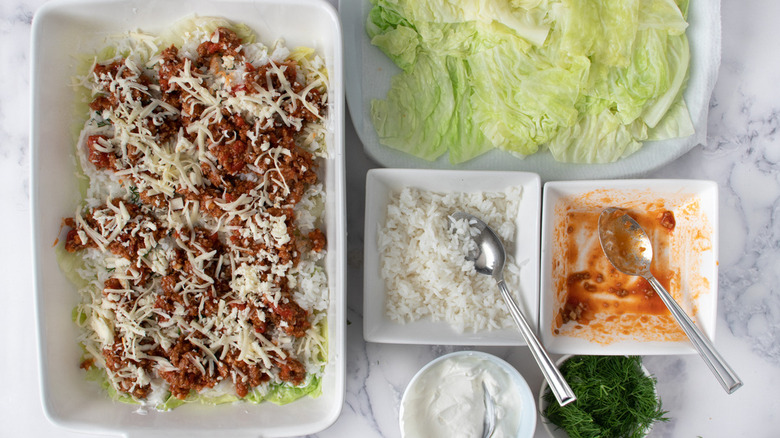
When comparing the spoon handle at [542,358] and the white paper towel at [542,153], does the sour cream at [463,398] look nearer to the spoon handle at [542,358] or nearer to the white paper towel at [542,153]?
the spoon handle at [542,358]

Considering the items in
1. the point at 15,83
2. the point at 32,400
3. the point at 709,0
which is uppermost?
the point at 709,0

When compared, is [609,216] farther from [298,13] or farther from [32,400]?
[32,400]

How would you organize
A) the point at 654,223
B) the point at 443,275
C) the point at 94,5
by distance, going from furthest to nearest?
the point at 654,223, the point at 443,275, the point at 94,5

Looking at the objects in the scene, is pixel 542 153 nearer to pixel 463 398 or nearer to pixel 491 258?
pixel 491 258

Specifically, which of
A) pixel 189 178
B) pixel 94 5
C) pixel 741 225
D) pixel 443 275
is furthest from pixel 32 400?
pixel 741 225

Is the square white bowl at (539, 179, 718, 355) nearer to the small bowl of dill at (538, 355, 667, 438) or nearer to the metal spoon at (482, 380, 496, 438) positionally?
the small bowl of dill at (538, 355, 667, 438)
